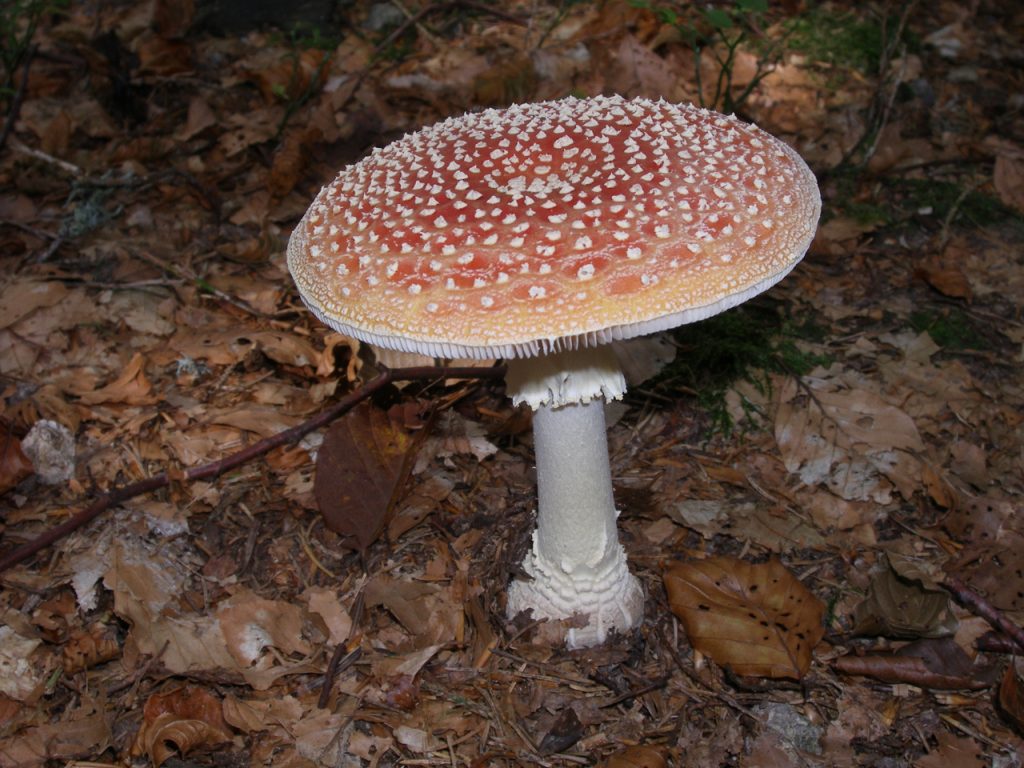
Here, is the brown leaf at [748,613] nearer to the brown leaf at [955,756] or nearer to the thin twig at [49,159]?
the brown leaf at [955,756]

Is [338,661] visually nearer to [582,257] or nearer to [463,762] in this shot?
[463,762]

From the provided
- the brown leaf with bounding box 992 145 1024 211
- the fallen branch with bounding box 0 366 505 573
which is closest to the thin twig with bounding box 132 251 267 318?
the fallen branch with bounding box 0 366 505 573

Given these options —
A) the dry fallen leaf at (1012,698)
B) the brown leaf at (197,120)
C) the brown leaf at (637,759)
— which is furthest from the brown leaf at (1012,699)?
the brown leaf at (197,120)

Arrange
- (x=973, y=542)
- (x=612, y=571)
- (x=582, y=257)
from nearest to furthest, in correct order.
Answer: (x=582, y=257) → (x=612, y=571) → (x=973, y=542)

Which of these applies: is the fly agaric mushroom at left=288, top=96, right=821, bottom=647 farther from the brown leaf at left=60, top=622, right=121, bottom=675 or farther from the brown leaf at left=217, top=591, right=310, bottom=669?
the brown leaf at left=60, top=622, right=121, bottom=675

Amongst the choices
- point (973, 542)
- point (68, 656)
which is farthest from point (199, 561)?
point (973, 542)
